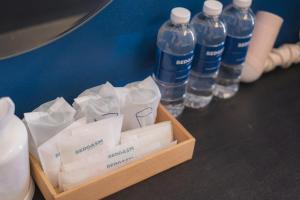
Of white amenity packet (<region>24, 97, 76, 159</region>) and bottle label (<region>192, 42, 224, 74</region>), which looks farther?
bottle label (<region>192, 42, 224, 74</region>)

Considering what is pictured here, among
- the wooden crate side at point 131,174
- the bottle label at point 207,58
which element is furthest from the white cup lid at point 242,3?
the wooden crate side at point 131,174

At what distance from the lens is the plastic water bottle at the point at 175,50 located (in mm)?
830

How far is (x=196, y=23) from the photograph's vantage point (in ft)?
2.98

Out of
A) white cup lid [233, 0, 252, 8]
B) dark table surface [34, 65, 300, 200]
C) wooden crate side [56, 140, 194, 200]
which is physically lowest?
dark table surface [34, 65, 300, 200]

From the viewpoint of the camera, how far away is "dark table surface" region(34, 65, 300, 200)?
78 cm

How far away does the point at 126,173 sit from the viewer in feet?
2.43

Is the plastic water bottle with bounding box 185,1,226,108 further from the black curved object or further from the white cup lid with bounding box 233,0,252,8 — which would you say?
the black curved object

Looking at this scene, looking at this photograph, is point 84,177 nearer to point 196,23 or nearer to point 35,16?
point 35,16

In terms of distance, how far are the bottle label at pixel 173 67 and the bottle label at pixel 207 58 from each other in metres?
0.04

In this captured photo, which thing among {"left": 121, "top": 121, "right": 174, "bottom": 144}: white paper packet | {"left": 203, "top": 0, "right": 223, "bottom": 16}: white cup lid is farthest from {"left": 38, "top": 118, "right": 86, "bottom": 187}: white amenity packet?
{"left": 203, "top": 0, "right": 223, "bottom": 16}: white cup lid

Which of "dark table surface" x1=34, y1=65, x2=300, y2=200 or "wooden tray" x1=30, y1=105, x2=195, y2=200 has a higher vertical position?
"wooden tray" x1=30, y1=105, x2=195, y2=200

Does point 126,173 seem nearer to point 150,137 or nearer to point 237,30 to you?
point 150,137

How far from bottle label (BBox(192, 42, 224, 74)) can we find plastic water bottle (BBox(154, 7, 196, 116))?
0.12 feet

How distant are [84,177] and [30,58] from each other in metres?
0.23
